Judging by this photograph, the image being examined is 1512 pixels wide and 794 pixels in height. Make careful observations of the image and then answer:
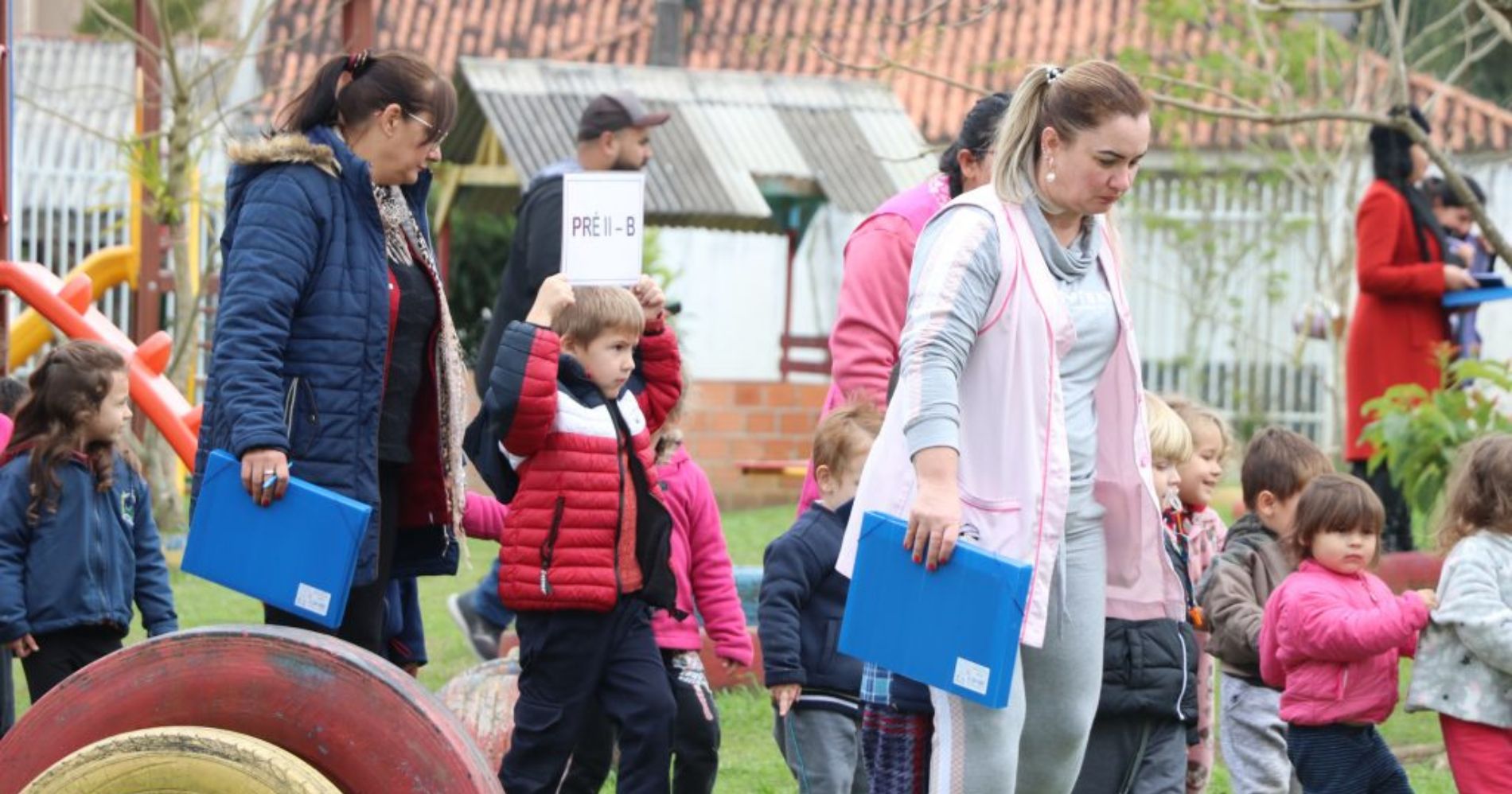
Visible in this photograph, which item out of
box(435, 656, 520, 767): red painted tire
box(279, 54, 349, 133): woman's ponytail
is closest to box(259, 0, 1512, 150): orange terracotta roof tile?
box(435, 656, 520, 767): red painted tire

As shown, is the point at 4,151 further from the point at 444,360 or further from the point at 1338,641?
the point at 1338,641

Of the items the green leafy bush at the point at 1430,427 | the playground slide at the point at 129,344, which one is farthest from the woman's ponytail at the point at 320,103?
the green leafy bush at the point at 1430,427

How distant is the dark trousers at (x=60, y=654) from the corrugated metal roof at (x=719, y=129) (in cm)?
816

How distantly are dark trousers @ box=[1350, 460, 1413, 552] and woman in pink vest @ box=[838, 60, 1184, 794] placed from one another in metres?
5.11

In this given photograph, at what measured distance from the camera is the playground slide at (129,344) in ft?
32.3

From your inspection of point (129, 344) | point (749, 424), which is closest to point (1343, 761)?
point (129, 344)

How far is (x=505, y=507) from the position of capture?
6035 mm

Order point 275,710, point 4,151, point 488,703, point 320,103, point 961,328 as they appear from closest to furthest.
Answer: point 275,710, point 961,328, point 320,103, point 488,703, point 4,151

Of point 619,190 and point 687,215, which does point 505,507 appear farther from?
point 687,215

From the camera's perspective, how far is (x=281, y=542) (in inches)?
205

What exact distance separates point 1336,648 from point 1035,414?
4.53ft

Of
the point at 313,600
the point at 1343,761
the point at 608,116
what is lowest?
the point at 1343,761

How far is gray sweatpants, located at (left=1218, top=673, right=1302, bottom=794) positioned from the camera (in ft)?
21.0

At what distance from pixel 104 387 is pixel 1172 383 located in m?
16.6
